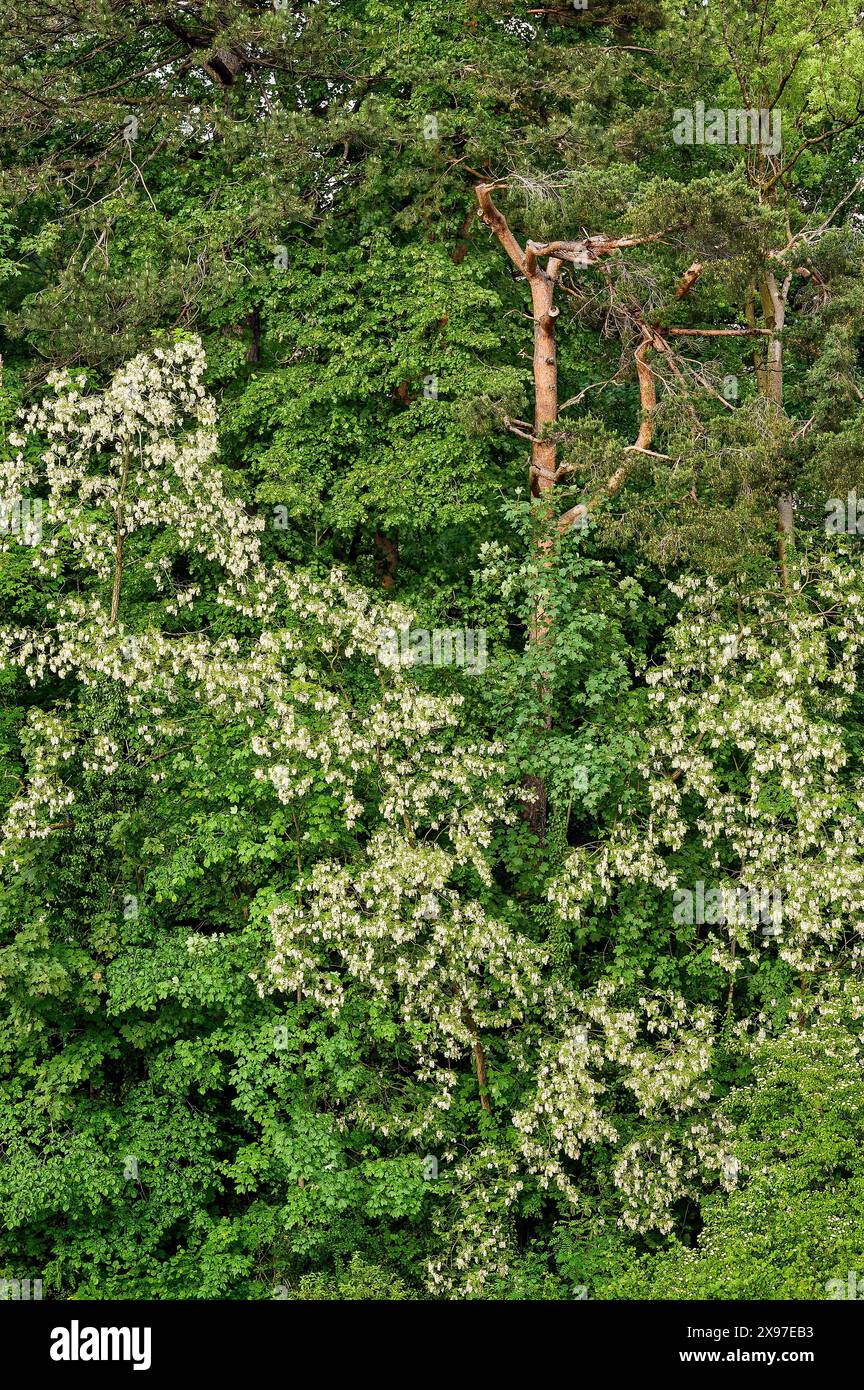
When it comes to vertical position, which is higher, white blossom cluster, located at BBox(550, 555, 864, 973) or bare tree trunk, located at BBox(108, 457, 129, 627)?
bare tree trunk, located at BBox(108, 457, 129, 627)

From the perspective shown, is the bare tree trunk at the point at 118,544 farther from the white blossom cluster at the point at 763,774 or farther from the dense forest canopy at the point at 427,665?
the white blossom cluster at the point at 763,774

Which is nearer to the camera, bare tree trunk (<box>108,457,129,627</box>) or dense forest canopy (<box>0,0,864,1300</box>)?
dense forest canopy (<box>0,0,864,1300</box>)

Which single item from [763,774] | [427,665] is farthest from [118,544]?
[763,774]

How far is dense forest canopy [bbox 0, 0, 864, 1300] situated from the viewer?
16.8 metres

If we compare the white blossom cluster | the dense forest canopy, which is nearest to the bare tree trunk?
the dense forest canopy

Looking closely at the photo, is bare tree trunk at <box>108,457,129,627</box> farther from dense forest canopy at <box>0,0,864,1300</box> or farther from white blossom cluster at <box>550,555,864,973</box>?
white blossom cluster at <box>550,555,864,973</box>

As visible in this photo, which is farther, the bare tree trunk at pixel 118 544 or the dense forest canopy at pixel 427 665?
the bare tree trunk at pixel 118 544

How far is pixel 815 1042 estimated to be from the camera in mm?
15617

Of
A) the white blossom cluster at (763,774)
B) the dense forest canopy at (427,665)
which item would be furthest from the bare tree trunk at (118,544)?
the white blossom cluster at (763,774)

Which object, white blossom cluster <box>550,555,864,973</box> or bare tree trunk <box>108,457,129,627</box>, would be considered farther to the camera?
bare tree trunk <box>108,457,129,627</box>

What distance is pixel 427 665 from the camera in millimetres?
18719

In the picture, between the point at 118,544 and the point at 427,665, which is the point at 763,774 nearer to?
the point at 427,665

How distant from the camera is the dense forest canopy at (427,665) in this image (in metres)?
16.8

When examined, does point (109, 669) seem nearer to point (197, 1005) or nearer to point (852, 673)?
point (197, 1005)
